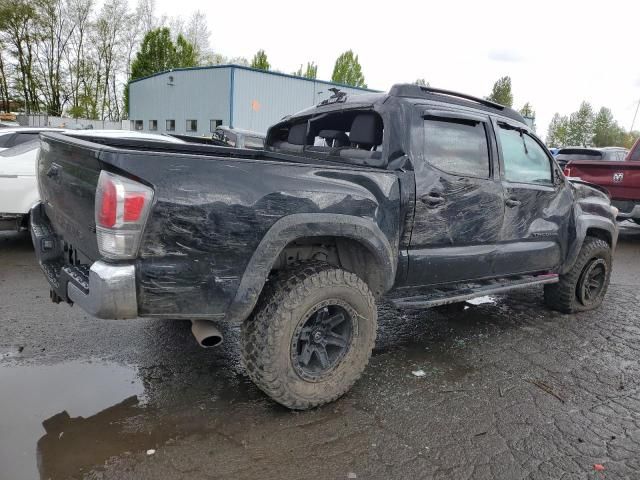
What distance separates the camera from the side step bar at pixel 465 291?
344 cm

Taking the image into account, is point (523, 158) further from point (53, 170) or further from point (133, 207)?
point (53, 170)

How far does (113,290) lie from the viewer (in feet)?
7.75

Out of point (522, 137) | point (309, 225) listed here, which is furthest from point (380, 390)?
point (522, 137)

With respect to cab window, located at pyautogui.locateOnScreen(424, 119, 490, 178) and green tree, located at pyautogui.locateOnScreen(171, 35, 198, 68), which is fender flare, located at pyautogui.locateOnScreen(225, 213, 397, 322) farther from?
green tree, located at pyautogui.locateOnScreen(171, 35, 198, 68)

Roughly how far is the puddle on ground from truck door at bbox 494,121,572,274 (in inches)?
119

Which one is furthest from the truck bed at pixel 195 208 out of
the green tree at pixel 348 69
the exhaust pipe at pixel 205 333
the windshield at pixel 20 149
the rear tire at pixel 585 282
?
the green tree at pixel 348 69

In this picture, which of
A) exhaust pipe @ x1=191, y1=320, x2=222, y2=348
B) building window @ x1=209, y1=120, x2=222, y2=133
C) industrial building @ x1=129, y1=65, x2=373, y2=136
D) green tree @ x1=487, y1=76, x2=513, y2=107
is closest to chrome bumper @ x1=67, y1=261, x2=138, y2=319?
exhaust pipe @ x1=191, y1=320, x2=222, y2=348

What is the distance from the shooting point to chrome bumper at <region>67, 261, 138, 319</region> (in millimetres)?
2363

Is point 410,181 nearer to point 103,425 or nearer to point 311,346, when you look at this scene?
point 311,346

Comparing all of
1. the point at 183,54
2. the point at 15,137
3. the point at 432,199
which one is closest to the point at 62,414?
the point at 432,199

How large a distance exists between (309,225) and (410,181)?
2.94 feet

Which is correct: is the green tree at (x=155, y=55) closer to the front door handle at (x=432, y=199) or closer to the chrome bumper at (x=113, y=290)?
the front door handle at (x=432, y=199)

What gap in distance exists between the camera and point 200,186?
246 centimetres

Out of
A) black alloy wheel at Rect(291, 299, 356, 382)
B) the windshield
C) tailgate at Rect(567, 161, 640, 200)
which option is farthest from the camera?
tailgate at Rect(567, 161, 640, 200)
